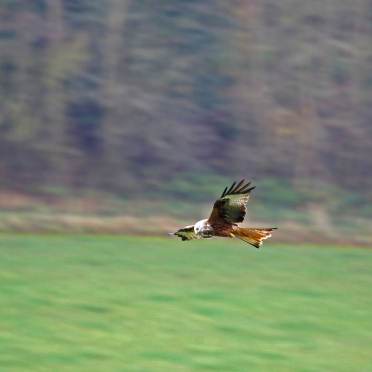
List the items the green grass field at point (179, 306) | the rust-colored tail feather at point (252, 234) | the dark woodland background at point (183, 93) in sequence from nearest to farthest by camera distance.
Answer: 1. the rust-colored tail feather at point (252, 234)
2. the green grass field at point (179, 306)
3. the dark woodland background at point (183, 93)

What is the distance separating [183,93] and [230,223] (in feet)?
53.4

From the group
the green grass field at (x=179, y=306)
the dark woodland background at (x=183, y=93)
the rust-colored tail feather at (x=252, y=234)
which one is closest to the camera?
the rust-colored tail feather at (x=252, y=234)

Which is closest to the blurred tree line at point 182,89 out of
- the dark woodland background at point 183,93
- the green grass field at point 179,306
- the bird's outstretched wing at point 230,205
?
the dark woodland background at point 183,93

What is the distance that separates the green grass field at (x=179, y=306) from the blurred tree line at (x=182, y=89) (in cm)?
380

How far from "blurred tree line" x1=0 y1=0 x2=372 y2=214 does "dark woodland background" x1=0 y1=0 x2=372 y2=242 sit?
2cm

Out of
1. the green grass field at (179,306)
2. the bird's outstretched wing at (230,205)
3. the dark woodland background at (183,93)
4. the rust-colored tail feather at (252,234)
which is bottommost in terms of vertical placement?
the rust-colored tail feather at (252,234)

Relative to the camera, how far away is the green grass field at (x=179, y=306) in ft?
25.6

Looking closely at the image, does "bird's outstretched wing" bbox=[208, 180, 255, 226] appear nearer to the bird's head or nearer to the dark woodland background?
the bird's head

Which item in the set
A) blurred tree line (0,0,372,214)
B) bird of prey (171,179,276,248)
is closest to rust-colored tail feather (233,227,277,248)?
bird of prey (171,179,276,248)

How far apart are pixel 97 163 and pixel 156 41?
2.34 m

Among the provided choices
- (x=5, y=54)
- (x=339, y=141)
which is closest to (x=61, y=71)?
(x=5, y=54)

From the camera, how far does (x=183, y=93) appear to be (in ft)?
57.7

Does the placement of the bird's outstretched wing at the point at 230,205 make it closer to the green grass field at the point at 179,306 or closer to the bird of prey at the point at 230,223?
the bird of prey at the point at 230,223

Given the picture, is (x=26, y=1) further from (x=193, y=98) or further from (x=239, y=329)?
(x=239, y=329)
